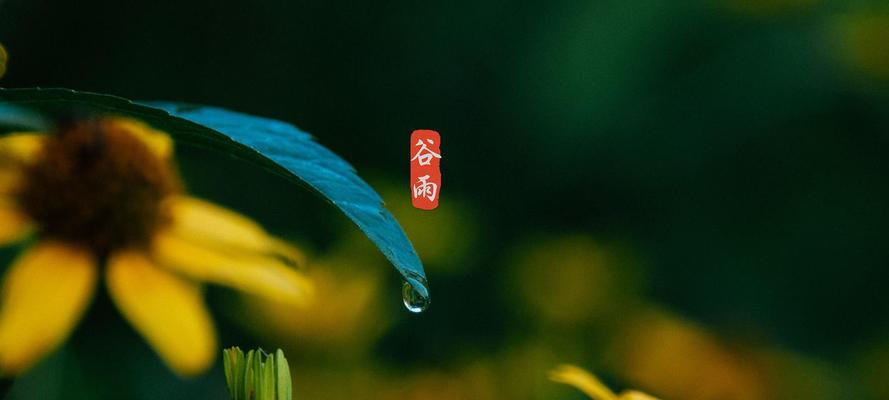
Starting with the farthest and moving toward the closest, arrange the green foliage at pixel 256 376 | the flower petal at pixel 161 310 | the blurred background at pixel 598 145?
the blurred background at pixel 598 145
the flower petal at pixel 161 310
the green foliage at pixel 256 376

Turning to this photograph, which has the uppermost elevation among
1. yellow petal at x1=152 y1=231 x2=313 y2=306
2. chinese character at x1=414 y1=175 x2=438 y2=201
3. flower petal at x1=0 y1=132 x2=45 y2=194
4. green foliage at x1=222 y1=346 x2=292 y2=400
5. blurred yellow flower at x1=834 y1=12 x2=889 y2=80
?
blurred yellow flower at x1=834 y1=12 x2=889 y2=80

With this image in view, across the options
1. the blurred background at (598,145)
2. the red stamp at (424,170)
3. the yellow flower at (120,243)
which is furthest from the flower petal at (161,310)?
the blurred background at (598,145)

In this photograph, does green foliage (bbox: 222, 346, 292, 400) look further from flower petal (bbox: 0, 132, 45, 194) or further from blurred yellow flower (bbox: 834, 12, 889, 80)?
blurred yellow flower (bbox: 834, 12, 889, 80)

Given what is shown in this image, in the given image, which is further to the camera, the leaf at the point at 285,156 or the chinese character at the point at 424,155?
the chinese character at the point at 424,155

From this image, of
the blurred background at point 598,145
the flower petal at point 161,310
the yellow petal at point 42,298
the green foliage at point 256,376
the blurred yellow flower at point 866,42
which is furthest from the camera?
the blurred yellow flower at point 866,42

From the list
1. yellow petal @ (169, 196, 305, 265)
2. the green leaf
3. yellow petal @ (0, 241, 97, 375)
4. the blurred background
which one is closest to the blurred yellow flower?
the blurred background

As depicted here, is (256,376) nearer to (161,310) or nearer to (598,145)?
(161,310)

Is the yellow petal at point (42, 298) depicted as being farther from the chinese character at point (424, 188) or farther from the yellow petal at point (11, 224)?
the chinese character at point (424, 188)

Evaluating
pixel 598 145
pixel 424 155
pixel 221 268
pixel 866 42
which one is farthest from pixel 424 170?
pixel 866 42
